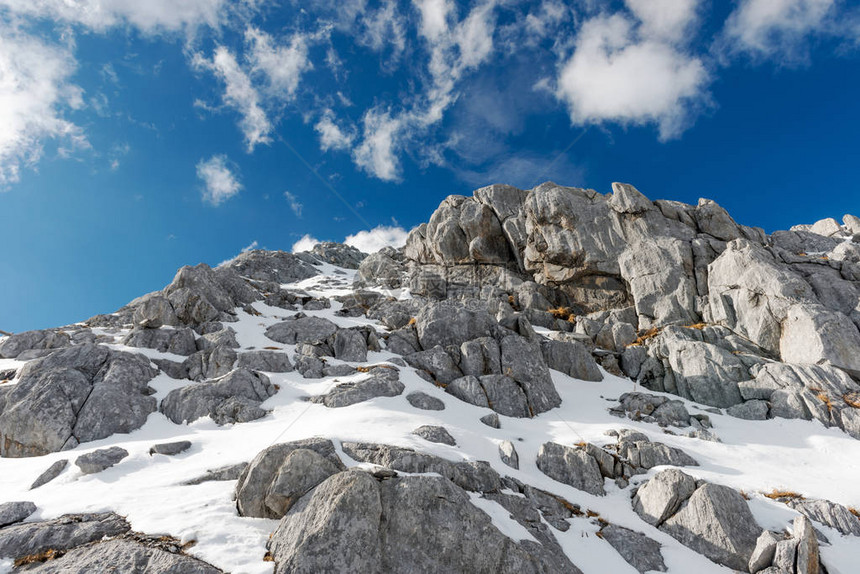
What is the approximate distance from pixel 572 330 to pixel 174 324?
39992 mm

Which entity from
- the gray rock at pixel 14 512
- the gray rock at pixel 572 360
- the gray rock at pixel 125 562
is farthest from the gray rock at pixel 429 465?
the gray rock at pixel 572 360

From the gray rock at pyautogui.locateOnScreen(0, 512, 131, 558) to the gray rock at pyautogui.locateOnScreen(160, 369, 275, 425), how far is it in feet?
35.0

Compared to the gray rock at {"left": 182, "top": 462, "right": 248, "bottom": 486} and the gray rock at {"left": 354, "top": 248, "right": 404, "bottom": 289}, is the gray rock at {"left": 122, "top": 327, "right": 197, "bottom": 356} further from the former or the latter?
the gray rock at {"left": 354, "top": 248, "right": 404, "bottom": 289}

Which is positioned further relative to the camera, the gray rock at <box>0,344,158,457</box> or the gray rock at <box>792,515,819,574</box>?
the gray rock at <box>0,344,158,457</box>

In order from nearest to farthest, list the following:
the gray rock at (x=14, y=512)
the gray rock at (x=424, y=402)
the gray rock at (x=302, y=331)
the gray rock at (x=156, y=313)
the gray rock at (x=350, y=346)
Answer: the gray rock at (x=14, y=512) < the gray rock at (x=424, y=402) < the gray rock at (x=350, y=346) < the gray rock at (x=156, y=313) < the gray rock at (x=302, y=331)

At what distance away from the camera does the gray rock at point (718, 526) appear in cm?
1377

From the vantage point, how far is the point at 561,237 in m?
50.4

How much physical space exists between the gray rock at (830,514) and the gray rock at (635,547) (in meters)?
6.56

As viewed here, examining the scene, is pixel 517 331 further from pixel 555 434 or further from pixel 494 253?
pixel 494 253

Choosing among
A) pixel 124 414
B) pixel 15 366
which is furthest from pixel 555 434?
pixel 15 366

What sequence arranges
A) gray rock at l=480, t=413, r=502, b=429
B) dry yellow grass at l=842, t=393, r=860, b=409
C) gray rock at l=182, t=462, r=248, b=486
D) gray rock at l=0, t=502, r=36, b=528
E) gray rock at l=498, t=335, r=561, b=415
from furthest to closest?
1. gray rock at l=498, t=335, r=561, b=415
2. dry yellow grass at l=842, t=393, r=860, b=409
3. gray rock at l=480, t=413, r=502, b=429
4. gray rock at l=182, t=462, r=248, b=486
5. gray rock at l=0, t=502, r=36, b=528

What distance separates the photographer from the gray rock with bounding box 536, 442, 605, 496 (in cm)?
1791

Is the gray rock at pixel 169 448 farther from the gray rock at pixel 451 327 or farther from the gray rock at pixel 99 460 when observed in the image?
the gray rock at pixel 451 327

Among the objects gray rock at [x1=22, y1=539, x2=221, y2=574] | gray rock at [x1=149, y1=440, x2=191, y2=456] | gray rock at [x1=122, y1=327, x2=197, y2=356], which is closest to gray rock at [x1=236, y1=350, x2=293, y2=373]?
gray rock at [x1=122, y1=327, x2=197, y2=356]
